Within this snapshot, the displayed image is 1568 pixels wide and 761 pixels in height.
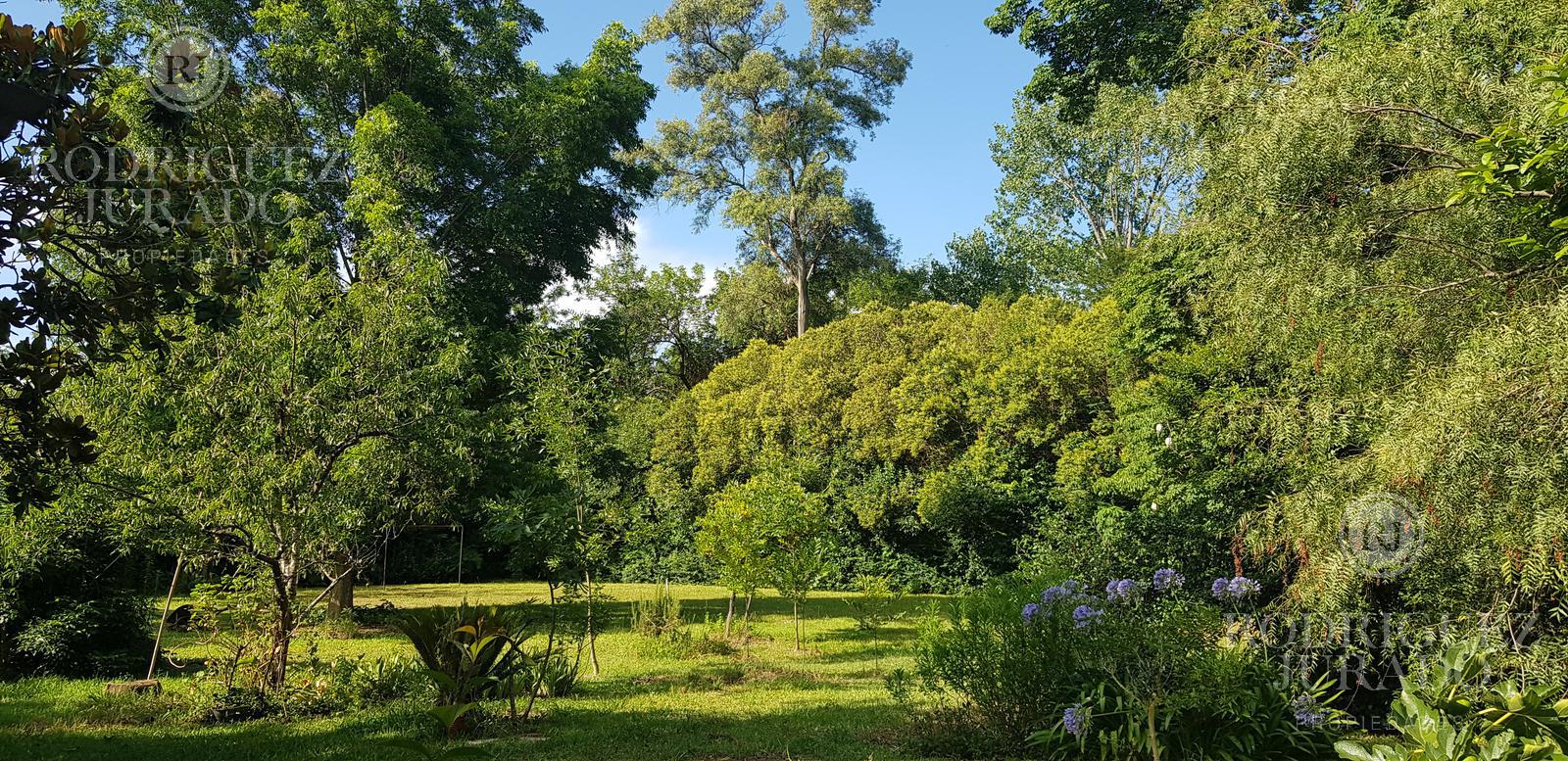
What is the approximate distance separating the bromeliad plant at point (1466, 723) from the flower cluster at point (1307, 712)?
1772 millimetres

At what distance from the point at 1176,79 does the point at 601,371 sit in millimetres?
11333

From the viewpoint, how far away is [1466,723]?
288cm

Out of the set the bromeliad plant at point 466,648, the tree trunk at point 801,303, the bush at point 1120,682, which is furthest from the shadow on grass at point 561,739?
the tree trunk at point 801,303

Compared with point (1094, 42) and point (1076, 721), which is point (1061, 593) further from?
point (1094, 42)

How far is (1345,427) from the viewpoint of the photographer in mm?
6344

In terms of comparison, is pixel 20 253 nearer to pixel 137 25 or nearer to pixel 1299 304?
pixel 1299 304

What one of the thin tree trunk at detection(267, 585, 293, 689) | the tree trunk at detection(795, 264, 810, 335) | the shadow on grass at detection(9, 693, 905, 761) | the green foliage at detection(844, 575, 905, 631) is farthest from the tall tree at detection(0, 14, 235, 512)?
the tree trunk at detection(795, 264, 810, 335)

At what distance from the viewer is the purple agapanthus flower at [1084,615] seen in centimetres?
550

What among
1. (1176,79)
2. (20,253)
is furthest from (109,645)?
(1176,79)

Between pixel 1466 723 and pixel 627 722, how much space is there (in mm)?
5381

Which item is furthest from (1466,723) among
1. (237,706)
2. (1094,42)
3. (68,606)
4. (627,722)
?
(1094,42)

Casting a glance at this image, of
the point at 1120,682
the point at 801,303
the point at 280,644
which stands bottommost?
the point at 1120,682

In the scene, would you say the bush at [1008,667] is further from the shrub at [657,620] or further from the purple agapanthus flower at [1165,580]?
the shrub at [657,620]

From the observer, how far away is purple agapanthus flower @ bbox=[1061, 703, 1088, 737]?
5004mm
